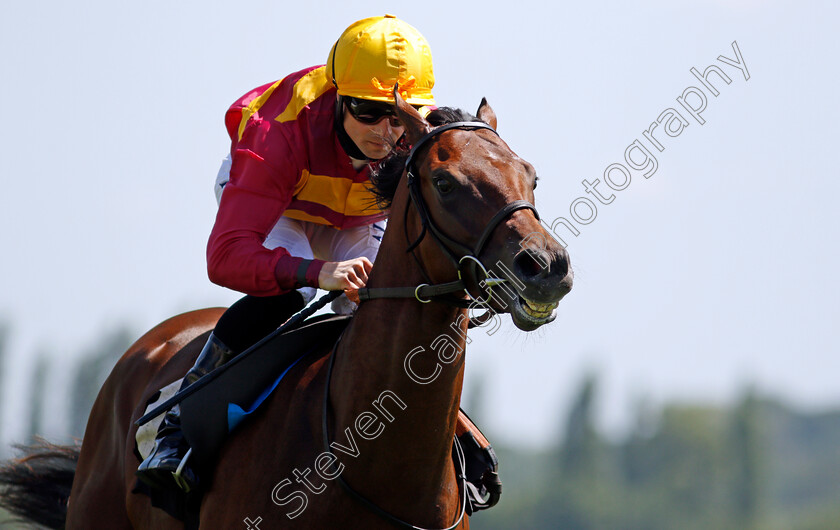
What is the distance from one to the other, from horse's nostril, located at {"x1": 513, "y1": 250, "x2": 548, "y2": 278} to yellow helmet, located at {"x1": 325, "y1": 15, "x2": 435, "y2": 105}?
56.3 inches

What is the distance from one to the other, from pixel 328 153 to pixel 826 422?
101983 millimetres

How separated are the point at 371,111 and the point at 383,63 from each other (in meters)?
0.23

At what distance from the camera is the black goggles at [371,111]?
4910 millimetres

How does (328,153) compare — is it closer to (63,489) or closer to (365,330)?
(365,330)

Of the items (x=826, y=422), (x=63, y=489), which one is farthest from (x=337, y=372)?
(x=826, y=422)

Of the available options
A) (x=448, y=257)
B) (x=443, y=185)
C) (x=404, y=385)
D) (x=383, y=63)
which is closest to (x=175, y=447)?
(x=404, y=385)

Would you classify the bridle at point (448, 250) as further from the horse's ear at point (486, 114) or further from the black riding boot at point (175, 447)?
the black riding boot at point (175, 447)

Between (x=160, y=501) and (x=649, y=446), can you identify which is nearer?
(x=160, y=501)

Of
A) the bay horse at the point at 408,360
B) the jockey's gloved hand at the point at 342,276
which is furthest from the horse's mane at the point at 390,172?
the jockey's gloved hand at the point at 342,276

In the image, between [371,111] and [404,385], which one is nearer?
[404,385]

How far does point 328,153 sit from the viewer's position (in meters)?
5.22

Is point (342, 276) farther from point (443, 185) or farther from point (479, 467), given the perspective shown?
point (479, 467)

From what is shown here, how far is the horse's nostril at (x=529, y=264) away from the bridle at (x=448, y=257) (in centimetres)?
10

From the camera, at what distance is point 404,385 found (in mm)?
4133
